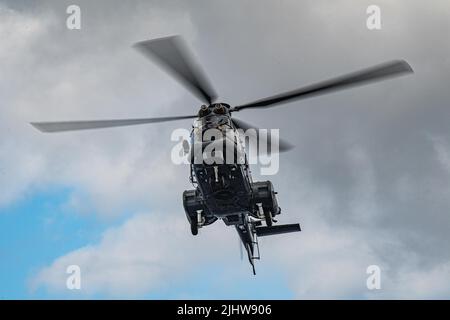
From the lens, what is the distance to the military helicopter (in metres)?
23.0

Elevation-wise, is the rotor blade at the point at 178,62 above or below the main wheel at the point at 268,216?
above

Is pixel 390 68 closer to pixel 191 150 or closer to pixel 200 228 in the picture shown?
pixel 191 150

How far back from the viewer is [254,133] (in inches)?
1057

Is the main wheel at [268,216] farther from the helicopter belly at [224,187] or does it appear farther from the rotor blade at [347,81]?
the rotor blade at [347,81]

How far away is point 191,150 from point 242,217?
6358 millimetres

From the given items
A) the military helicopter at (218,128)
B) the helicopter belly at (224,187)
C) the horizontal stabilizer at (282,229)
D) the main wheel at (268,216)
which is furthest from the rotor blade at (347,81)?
the horizontal stabilizer at (282,229)

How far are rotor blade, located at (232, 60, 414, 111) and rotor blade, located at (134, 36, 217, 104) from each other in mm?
2980

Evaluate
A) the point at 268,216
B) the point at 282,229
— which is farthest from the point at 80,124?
the point at 282,229

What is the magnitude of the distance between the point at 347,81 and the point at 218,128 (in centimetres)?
603

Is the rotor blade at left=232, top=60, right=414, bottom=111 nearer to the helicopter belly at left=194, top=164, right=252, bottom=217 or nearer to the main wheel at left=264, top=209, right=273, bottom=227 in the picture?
the helicopter belly at left=194, top=164, right=252, bottom=217

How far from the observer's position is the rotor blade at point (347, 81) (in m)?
22.5

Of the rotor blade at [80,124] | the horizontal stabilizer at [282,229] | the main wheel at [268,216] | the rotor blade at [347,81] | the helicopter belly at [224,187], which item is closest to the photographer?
the rotor blade at [347,81]

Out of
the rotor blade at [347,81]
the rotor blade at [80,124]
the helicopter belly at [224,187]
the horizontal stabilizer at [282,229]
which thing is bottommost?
the horizontal stabilizer at [282,229]
